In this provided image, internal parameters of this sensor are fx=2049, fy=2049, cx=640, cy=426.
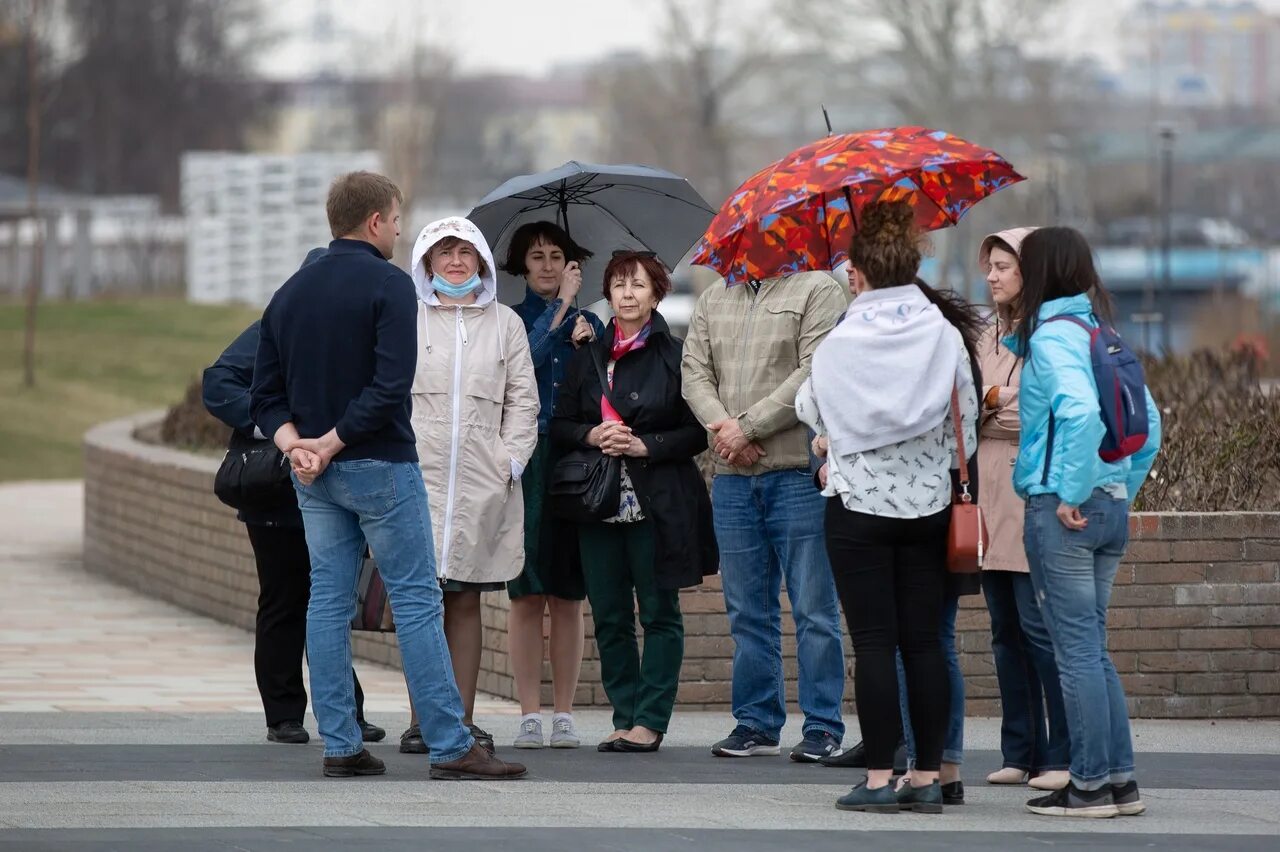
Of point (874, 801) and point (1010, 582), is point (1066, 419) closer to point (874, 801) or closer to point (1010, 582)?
point (1010, 582)

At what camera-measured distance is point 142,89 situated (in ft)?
255

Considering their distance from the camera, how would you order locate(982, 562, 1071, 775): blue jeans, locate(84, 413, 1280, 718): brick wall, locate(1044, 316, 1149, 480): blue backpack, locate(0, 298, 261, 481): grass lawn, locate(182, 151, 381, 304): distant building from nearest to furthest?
locate(1044, 316, 1149, 480): blue backpack, locate(982, 562, 1071, 775): blue jeans, locate(84, 413, 1280, 718): brick wall, locate(0, 298, 261, 481): grass lawn, locate(182, 151, 381, 304): distant building

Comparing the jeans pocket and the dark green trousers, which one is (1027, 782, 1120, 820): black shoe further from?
the jeans pocket

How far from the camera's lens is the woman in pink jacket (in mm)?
6379

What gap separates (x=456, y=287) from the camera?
6977 mm

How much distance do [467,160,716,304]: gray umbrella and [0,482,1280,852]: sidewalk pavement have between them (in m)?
1.82

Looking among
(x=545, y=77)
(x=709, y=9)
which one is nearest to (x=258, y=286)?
(x=709, y=9)

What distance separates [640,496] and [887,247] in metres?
1.59

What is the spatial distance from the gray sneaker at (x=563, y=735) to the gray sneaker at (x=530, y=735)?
0.18 ft

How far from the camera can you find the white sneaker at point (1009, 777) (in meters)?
6.64

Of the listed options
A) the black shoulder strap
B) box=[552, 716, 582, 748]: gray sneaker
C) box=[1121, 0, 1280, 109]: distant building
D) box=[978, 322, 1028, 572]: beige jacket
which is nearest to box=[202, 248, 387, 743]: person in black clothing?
box=[552, 716, 582, 748]: gray sneaker

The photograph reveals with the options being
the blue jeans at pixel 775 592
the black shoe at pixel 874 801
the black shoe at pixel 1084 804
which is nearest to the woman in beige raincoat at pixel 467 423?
the blue jeans at pixel 775 592

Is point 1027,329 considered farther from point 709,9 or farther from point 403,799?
point 709,9

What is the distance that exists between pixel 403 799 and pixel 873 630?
1.50m
